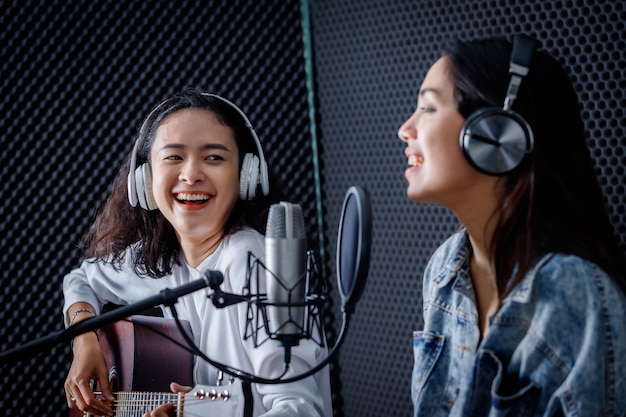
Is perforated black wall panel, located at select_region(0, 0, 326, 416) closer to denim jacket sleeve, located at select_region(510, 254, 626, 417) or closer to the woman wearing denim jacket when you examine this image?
the woman wearing denim jacket

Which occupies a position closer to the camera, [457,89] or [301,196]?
[457,89]

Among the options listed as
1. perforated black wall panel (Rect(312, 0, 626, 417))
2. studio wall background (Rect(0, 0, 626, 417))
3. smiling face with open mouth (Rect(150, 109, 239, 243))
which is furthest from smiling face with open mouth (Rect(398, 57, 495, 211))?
studio wall background (Rect(0, 0, 626, 417))

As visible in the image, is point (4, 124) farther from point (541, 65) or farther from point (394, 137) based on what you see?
point (541, 65)

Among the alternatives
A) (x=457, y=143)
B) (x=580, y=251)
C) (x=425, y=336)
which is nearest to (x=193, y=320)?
(x=425, y=336)

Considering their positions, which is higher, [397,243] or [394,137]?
[394,137]

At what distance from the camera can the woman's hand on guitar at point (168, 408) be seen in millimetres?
1438

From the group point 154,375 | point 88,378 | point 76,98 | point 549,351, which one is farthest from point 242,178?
point 76,98

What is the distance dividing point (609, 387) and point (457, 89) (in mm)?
565

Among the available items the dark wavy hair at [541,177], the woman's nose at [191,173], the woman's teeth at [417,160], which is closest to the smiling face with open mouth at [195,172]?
the woman's nose at [191,173]

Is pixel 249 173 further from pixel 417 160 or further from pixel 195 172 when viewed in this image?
pixel 417 160

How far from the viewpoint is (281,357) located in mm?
1383

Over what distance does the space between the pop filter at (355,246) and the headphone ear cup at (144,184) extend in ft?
2.37

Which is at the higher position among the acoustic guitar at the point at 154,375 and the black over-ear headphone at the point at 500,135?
the black over-ear headphone at the point at 500,135

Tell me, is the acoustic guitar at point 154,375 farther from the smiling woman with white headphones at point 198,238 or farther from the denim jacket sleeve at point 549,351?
the denim jacket sleeve at point 549,351
